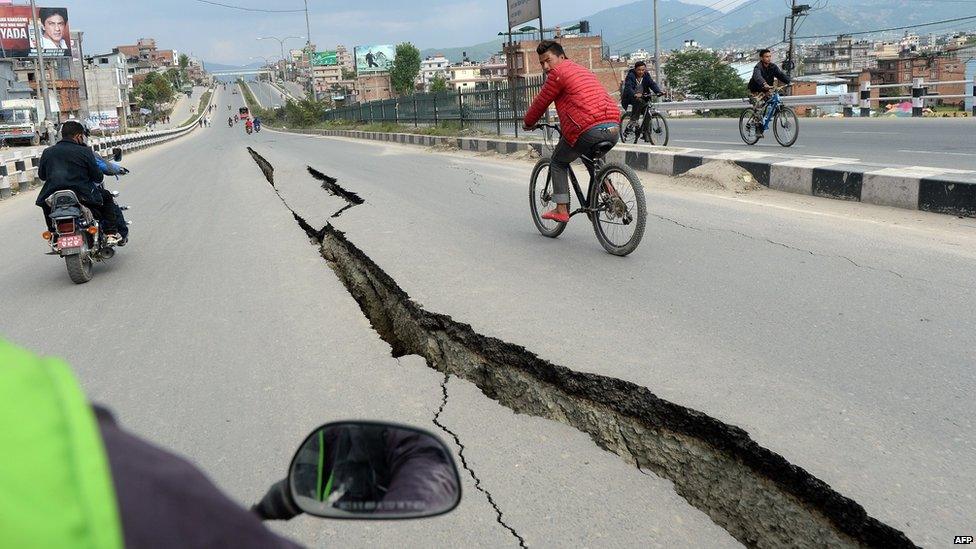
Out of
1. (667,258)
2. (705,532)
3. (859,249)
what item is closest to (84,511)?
(705,532)

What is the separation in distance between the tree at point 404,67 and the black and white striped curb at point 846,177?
4101 inches

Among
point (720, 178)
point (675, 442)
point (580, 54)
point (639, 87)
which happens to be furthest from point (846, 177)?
point (580, 54)

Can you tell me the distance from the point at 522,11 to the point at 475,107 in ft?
9.12

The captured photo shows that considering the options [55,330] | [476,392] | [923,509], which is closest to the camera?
[923,509]

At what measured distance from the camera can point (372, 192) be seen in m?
9.81

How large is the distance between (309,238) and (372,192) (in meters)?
2.75

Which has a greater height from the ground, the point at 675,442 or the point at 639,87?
the point at 639,87

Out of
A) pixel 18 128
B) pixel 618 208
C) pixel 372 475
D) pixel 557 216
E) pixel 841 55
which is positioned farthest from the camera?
pixel 841 55

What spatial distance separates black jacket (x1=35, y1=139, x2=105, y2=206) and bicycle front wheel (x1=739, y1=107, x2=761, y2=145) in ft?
32.3

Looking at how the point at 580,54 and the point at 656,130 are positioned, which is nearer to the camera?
the point at 656,130

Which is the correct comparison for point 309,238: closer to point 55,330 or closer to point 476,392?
point 55,330

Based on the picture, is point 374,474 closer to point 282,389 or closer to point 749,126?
point 282,389

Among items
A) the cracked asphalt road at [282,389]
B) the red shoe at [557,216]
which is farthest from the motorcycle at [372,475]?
the red shoe at [557,216]

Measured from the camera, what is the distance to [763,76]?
12094 millimetres
